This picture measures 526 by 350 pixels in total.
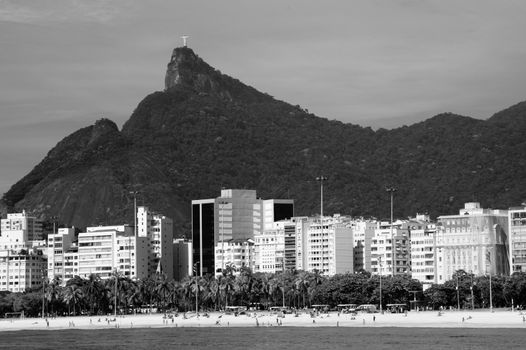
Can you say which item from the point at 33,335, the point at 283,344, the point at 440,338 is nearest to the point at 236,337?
the point at 283,344

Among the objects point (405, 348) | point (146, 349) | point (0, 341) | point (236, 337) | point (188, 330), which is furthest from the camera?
point (188, 330)

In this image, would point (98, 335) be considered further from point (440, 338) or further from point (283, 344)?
point (440, 338)

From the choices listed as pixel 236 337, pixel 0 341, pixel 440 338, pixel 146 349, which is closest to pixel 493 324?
pixel 440 338

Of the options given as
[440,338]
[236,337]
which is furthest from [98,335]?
[440,338]

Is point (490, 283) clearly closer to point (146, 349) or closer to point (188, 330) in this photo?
point (188, 330)

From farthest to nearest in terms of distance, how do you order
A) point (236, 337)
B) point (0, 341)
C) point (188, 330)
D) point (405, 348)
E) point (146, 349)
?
point (188, 330) < point (0, 341) < point (236, 337) < point (146, 349) < point (405, 348)

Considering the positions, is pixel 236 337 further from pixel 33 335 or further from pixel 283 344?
pixel 33 335

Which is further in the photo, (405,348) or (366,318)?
(366,318)

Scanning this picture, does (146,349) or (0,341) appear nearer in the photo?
(146,349)
